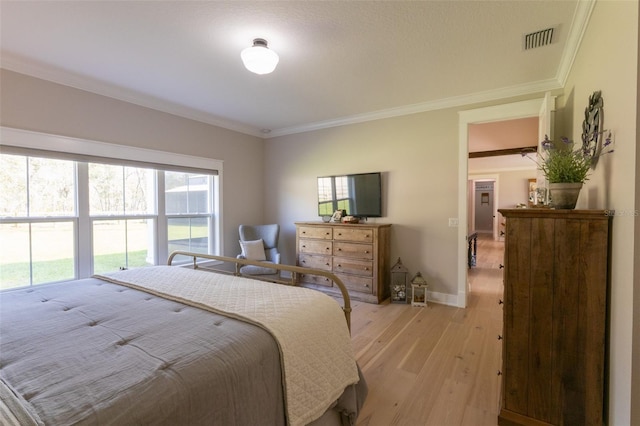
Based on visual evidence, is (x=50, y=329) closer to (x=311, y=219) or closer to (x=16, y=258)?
(x=16, y=258)

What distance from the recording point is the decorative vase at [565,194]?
1.64 meters

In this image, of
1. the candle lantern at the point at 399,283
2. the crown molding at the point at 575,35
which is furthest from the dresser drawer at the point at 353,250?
the crown molding at the point at 575,35

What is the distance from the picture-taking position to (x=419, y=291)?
373 cm

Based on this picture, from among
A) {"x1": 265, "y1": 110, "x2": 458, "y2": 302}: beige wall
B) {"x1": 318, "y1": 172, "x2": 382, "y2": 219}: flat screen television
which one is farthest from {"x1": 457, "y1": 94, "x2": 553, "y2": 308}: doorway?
{"x1": 318, "y1": 172, "x2": 382, "y2": 219}: flat screen television

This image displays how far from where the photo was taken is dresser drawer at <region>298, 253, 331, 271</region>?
13.7ft

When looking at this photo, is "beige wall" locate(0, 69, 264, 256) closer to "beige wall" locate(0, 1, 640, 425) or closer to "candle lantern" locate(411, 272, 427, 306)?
"beige wall" locate(0, 1, 640, 425)

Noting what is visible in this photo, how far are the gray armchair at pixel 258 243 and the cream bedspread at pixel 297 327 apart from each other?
7.70 feet

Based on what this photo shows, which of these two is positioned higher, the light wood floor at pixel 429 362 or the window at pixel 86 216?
the window at pixel 86 216

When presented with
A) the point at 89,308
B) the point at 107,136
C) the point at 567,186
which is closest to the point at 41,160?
the point at 107,136

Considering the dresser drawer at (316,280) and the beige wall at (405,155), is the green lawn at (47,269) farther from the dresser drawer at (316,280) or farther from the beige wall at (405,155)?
the dresser drawer at (316,280)

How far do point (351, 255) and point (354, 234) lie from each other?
290mm

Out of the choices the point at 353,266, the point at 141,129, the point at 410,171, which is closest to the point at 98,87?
the point at 141,129

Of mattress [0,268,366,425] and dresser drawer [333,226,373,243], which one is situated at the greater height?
dresser drawer [333,226,373,243]

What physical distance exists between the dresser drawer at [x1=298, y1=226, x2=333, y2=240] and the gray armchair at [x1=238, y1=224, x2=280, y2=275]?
459 millimetres
